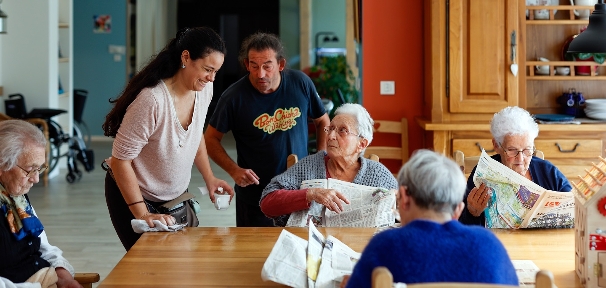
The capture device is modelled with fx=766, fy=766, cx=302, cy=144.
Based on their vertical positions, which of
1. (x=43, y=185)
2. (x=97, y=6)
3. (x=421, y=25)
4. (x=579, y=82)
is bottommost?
(x=43, y=185)

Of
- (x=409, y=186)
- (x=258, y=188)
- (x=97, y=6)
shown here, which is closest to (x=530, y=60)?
(x=258, y=188)

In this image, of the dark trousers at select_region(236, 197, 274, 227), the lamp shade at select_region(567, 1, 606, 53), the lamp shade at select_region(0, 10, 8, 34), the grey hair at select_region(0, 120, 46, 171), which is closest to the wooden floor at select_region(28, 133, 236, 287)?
the dark trousers at select_region(236, 197, 274, 227)

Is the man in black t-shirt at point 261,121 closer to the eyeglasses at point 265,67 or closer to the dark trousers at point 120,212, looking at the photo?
the eyeglasses at point 265,67

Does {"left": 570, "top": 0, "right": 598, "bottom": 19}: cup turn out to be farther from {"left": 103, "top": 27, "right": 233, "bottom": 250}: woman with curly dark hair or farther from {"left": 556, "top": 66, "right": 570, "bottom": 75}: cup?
{"left": 103, "top": 27, "right": 233, "bottom": 250}: woman with curly dark hair

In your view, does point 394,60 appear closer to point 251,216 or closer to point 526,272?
point 251,216

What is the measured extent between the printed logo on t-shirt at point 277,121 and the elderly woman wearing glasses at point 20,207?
4.39ft

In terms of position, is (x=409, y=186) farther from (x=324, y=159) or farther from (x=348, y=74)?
(x=348, y=74)

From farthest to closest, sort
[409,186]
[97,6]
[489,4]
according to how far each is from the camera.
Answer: [97,6], [489,4], [409,186]

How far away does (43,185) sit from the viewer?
7.70 m

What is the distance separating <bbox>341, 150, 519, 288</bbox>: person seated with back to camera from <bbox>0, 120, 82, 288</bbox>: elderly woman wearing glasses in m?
1.11

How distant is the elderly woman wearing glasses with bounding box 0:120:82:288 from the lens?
7.34ft

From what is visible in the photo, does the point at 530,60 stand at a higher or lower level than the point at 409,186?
higher

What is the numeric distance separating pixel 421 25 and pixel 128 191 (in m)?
2.94

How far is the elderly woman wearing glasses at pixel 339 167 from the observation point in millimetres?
2897
